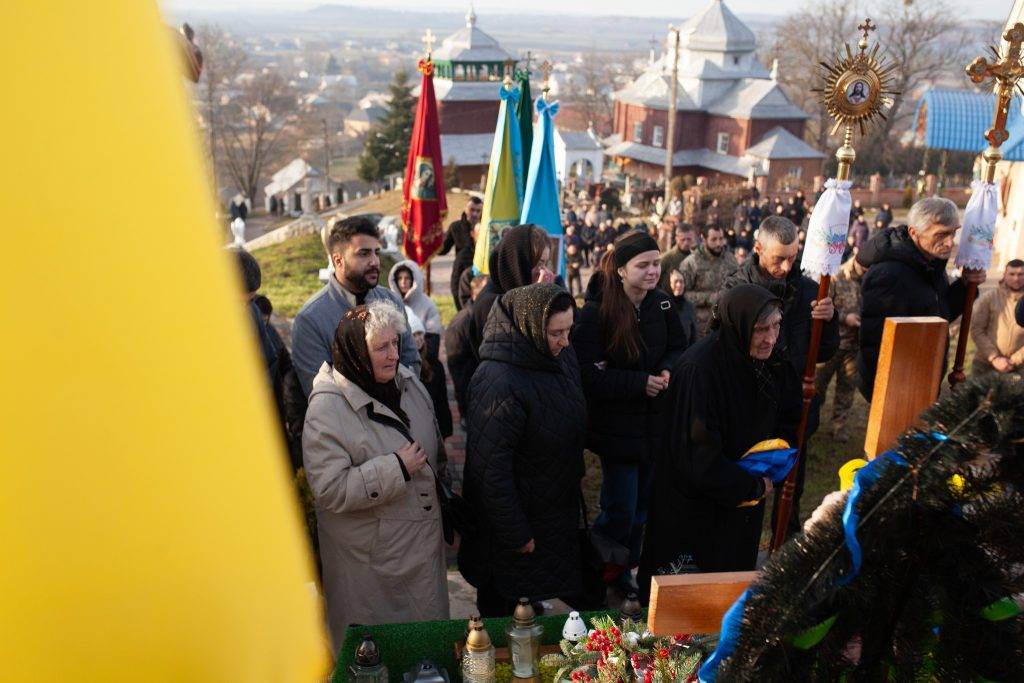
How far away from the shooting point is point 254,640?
64cm

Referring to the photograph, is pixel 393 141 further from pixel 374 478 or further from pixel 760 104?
pixel 374 478

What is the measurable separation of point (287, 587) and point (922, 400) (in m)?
1.89

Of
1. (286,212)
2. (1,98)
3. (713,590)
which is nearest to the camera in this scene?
(1,98)

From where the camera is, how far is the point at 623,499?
455 cm

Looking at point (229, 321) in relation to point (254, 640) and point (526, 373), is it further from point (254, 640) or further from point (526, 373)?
point (526, 373)

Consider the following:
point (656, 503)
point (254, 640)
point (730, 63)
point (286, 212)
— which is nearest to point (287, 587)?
point (254, 640)

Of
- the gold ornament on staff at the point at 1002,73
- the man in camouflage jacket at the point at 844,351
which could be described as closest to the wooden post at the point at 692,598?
the gold ornament on staff at the point at 1002,73

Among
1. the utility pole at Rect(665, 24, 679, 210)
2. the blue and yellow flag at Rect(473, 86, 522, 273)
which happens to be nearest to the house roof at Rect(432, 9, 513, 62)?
the utility pole at Rect(665, 24, 679, 210)

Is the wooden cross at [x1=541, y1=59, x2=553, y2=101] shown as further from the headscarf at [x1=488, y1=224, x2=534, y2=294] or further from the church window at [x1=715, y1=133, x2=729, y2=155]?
the church window at [x1=715, y1=133, x2=729, y2=155]

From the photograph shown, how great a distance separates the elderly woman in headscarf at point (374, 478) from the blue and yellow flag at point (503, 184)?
330 centimetres

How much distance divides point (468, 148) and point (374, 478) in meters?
40.8

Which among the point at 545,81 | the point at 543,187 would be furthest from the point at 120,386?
the point at 545,81

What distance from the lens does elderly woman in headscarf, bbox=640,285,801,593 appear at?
332 centimetres

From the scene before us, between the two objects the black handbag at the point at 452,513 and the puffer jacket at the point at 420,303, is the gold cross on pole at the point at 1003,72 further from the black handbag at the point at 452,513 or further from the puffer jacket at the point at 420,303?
the puffer jacket at the point at 420,303
